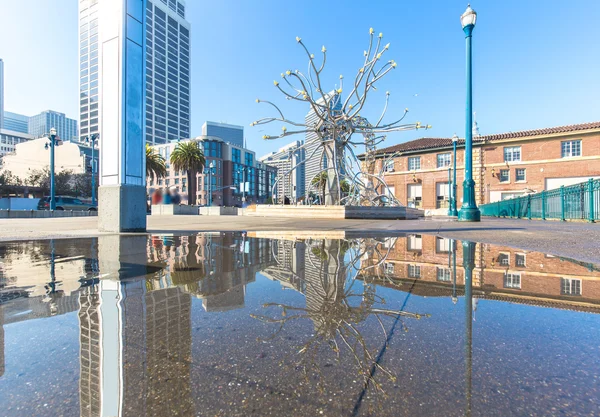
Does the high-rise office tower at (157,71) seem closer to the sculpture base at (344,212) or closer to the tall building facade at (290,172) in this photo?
the tall building facade at (290,172)

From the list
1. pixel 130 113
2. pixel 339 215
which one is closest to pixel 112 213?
pixel 130 113

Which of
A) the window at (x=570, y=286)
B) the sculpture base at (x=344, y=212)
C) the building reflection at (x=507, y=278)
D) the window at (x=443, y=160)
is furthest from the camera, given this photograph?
the window at (x=443, y=160)

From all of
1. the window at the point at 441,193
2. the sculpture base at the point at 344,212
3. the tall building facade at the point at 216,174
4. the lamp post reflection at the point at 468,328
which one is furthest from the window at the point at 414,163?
the tall building facade at the point at 216,174

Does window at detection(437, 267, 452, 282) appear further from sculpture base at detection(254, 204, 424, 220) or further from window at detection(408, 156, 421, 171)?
window at detection(408, 156, 421, 171)

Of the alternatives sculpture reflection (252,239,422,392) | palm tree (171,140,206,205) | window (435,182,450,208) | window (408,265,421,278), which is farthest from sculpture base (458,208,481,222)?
A: palm tree (171,140,206,205)

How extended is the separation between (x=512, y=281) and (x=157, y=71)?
5196 inches

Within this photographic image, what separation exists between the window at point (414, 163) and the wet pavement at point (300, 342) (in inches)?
1584

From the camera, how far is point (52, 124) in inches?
6265

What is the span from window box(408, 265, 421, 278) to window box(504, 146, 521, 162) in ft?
129

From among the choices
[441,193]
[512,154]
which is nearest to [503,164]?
[512,154]

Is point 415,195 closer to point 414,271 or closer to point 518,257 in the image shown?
point 518,257

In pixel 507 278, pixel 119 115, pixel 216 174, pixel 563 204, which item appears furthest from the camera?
pixel 216 174

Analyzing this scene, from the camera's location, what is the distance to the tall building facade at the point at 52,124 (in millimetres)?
156375

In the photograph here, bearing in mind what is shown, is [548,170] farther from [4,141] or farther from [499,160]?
[4,141]
